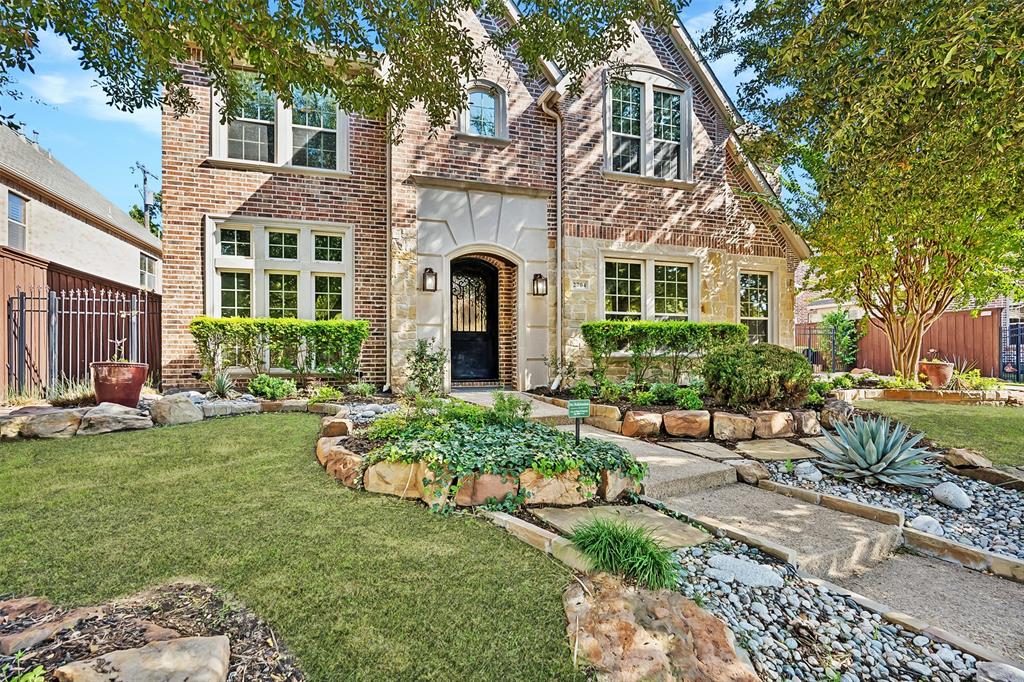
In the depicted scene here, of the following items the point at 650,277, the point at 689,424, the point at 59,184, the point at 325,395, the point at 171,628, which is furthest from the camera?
the point at 59,184

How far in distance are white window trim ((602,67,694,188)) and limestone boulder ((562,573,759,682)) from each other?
27.9 feet

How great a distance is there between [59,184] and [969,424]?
768 inches

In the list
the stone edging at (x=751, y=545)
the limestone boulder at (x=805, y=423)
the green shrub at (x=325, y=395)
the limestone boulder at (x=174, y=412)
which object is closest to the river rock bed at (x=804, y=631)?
the stone edging at (x=751, y=545)

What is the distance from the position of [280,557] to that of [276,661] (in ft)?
2.47

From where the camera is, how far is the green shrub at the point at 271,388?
7.04 meters

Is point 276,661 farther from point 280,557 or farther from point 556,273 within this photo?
point 556,273

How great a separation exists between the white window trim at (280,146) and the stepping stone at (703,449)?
645 cm

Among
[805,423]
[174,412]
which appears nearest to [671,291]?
[805,423]

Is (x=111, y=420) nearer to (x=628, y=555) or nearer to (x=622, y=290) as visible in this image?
(x=628, y=555)

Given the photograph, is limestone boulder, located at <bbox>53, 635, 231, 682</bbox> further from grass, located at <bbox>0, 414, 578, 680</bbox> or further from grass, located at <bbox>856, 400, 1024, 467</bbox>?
grass, located at <bbox>856, 400, 1024, 467</bbox>

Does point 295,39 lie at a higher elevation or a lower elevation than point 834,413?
higher

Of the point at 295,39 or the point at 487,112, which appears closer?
the point at 295,39

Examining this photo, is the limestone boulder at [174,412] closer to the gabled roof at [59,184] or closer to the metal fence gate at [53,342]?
the metal fence gate at [53,342]

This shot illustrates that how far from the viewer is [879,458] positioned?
4.44 m
